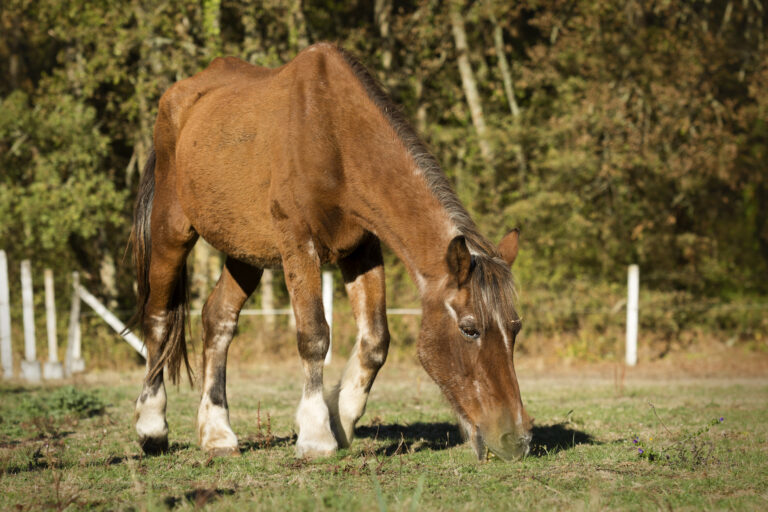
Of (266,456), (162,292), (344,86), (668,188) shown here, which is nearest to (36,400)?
(162,292)

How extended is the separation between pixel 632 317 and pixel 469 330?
11.9m

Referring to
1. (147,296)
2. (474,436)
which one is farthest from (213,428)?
(474,436)

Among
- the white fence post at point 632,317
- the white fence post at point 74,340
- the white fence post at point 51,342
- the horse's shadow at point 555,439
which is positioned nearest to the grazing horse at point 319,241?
the horse's shadow at point 555,439

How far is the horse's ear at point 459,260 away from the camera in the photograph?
425 cm

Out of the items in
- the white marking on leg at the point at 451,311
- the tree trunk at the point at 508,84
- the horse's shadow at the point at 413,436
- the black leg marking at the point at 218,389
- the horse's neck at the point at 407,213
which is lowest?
the horse's shadow at the point at 413,436

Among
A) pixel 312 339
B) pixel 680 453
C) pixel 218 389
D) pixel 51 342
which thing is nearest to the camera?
pixel 680 453

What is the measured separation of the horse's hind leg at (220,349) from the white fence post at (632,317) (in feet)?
35.2

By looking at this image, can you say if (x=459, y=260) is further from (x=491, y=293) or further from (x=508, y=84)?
(x=508, y=84)

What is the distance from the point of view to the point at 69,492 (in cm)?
404

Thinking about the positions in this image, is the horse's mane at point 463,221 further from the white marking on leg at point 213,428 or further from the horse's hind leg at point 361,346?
the white marking on leg at point 213,428

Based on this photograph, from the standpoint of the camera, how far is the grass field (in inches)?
145

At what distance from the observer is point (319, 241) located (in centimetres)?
514

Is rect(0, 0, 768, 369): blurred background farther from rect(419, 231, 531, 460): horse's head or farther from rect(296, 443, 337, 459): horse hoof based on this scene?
rect(419, 231, 531, 460): horse's head

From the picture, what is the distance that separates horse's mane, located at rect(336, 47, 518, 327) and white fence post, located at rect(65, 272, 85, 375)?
407 inches
